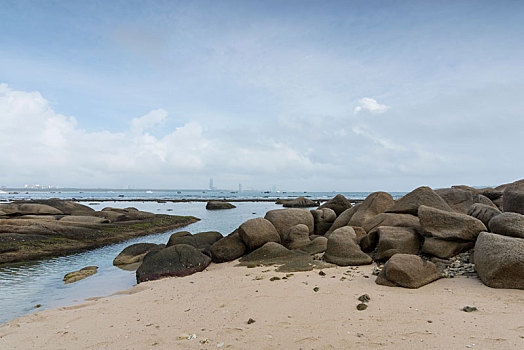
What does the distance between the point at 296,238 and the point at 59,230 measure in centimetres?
1589

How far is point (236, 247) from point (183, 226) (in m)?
17.3

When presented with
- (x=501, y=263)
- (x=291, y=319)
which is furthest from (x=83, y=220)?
(x=501, y=263)

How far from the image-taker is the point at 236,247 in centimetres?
1370

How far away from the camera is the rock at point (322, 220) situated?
17344 mm

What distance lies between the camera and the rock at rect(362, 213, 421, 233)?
11.9 m

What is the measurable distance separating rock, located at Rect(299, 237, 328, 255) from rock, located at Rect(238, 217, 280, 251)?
1.45m

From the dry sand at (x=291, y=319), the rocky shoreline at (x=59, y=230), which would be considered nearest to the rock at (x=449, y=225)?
the dry sand at (x=291, y=319)

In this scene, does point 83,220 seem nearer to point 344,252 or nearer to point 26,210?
point 26,210

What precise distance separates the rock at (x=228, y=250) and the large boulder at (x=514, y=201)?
35.0 feet

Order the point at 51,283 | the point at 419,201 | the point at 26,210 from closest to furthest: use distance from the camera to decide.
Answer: the point at 51,283
the point at 419,201
the point at 26,210

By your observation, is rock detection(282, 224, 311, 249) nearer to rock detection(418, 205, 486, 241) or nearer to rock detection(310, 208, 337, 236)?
rock detection(310, 208, 337, 236)

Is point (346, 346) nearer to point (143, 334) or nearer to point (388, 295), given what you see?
point (388, 295)

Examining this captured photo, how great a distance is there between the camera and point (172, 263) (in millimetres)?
11984

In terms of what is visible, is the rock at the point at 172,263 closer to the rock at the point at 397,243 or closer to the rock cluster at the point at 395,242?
the rock cluster at the point at 395,242
